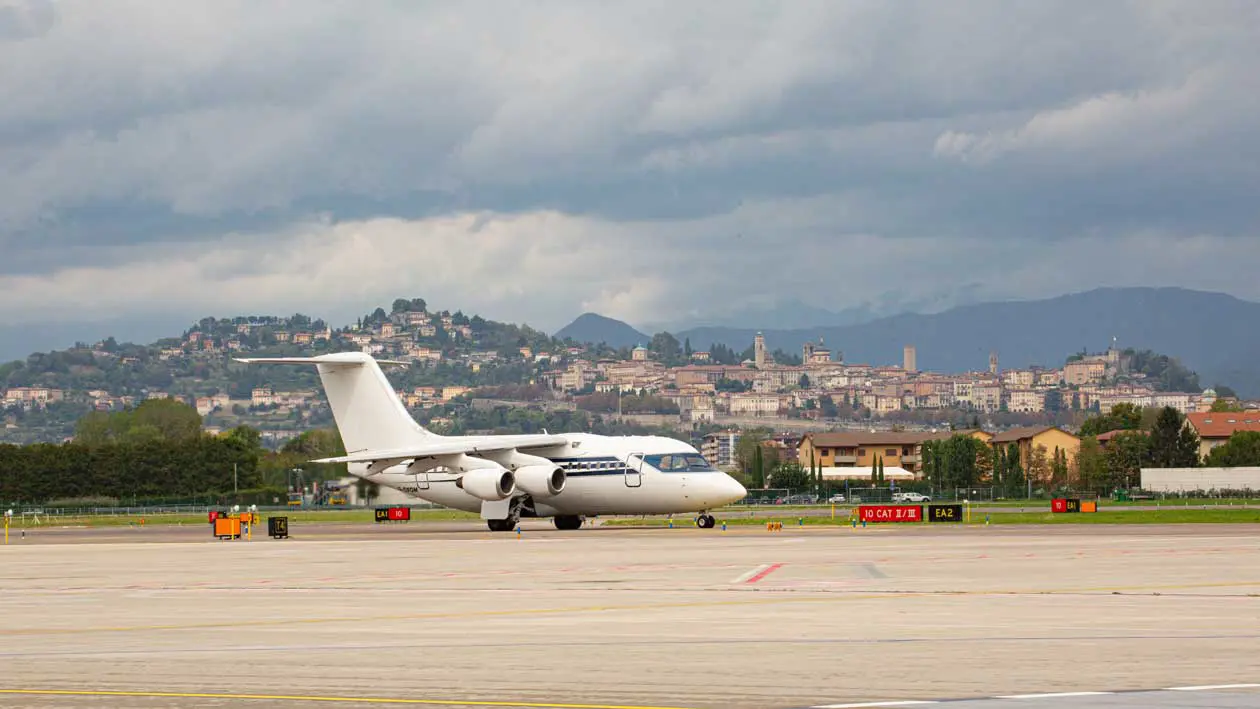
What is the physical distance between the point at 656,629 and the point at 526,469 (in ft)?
147

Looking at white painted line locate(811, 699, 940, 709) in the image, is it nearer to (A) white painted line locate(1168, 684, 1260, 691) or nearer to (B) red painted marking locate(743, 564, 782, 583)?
(A) white painted line locate(1168, 684, 1260, 691)

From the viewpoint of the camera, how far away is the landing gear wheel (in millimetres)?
71062

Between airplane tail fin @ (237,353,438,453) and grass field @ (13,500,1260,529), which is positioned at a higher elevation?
airplane tail fin @ (237,353,438,453)

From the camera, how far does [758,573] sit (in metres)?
35.8

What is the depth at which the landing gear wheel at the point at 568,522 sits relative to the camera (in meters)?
71.1

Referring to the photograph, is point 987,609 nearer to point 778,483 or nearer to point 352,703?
point 352,703

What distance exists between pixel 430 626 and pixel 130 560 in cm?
2737

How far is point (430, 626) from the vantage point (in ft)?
80.4

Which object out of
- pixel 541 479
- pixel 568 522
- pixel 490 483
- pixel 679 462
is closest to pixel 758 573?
pixel 679 462

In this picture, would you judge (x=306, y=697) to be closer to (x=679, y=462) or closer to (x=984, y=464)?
(x=679, y=462)

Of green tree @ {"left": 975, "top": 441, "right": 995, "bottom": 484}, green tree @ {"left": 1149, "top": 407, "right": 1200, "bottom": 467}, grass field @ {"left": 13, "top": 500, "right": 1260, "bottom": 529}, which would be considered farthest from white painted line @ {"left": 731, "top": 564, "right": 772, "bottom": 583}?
green tree @ {"left": 975, "top": 441, "right": 995, "bottom": 484}

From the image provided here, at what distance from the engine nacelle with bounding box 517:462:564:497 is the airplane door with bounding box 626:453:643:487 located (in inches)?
120

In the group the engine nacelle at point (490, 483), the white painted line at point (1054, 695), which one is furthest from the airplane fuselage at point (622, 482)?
the white painted line at point (1054, 695)

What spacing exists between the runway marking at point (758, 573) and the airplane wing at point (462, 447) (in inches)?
1217
